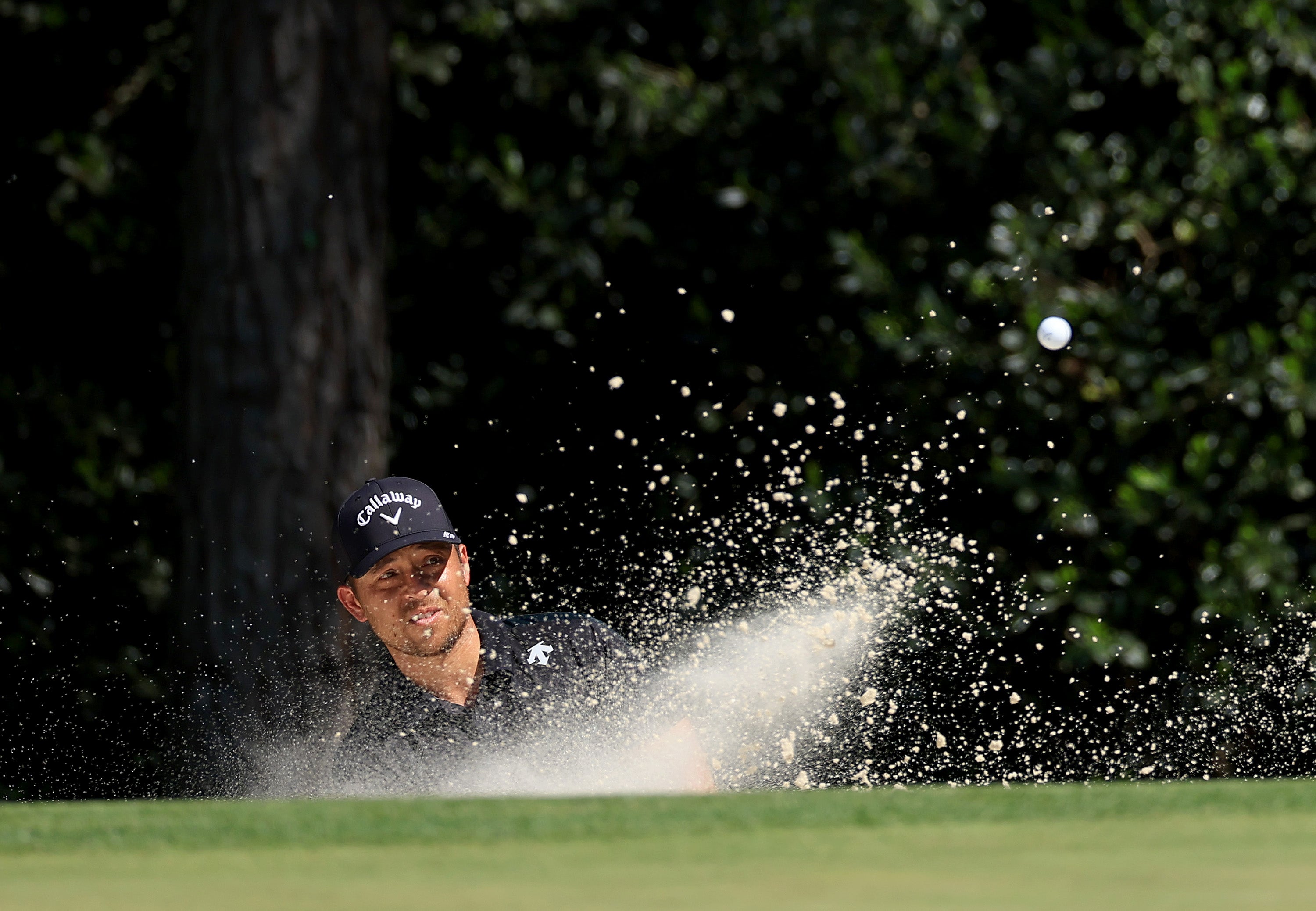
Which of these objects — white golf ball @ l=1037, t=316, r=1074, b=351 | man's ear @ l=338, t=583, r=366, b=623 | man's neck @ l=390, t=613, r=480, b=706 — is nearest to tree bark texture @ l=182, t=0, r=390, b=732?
man's ear @ l=338, t=583, r=366, b=623

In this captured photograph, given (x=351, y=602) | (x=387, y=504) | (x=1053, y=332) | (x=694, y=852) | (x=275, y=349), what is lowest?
(x=694, y=852)

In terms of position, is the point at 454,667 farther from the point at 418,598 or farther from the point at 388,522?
the point at 388,522

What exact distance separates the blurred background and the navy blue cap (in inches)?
14.0

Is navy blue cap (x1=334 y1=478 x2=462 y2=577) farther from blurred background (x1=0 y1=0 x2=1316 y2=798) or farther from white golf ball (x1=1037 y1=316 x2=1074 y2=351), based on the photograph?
white golf ball (x1=1037 y1=316 x2=1074 y2=351)

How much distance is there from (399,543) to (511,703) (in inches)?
21.8

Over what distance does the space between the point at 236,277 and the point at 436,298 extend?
1.04m

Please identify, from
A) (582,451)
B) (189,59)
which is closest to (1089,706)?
(582,451)

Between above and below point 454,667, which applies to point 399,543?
above

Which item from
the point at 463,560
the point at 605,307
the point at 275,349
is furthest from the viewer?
the point at 605,307

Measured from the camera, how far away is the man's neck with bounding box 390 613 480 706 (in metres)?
5.38

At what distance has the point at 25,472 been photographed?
6684mm

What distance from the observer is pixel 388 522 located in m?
5.38

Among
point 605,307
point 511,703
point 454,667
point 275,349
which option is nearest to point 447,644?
point 454,667

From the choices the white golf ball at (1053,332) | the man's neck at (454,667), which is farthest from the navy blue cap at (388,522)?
the white golf ball at (1053,332)
